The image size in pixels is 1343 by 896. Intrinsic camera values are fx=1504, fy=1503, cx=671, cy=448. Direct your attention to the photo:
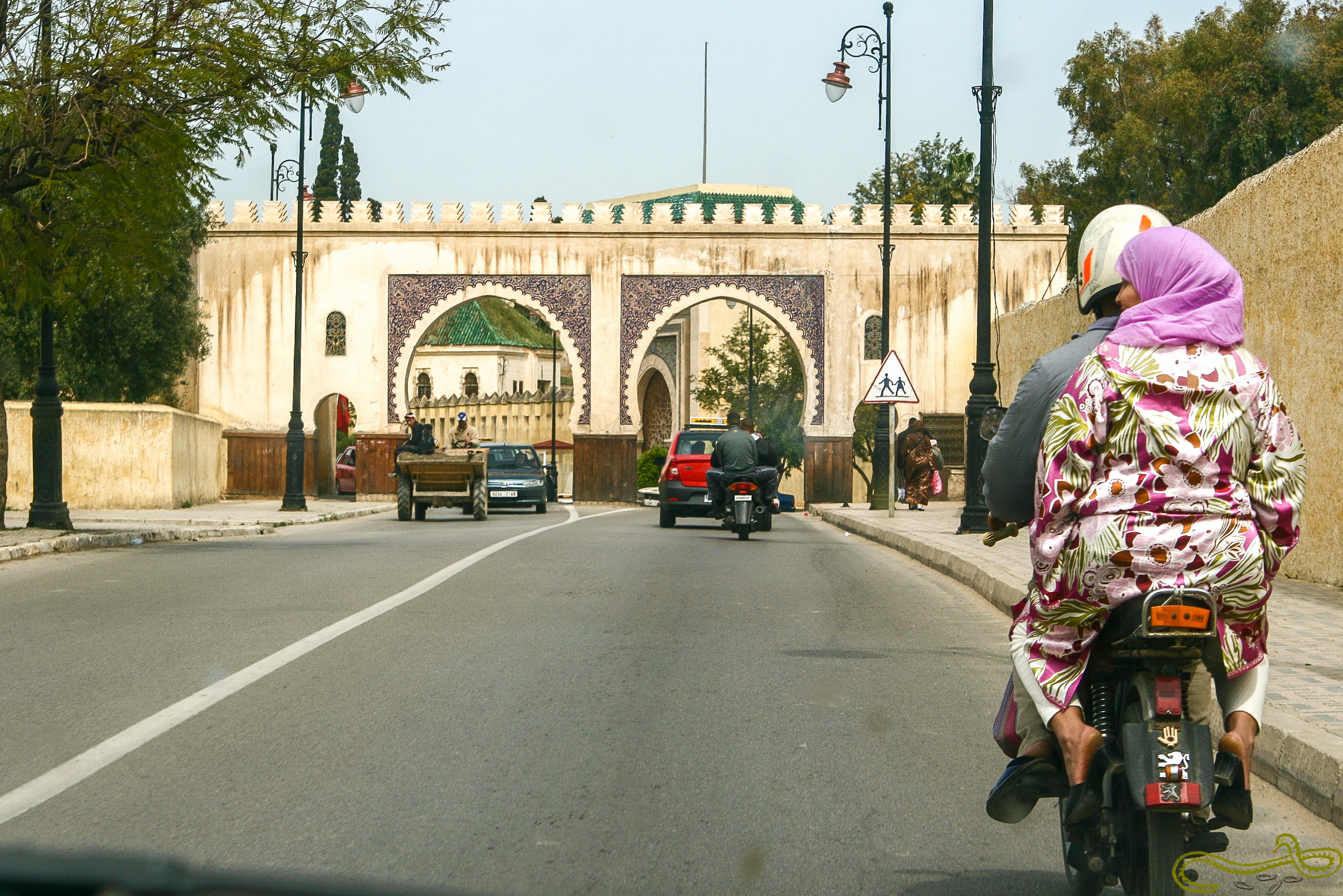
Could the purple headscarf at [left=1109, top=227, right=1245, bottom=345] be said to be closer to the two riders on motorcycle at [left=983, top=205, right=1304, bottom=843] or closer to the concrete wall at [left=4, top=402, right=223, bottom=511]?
the two riders on motorcycle at [left=983, top=205, right=1304, bottom=843]

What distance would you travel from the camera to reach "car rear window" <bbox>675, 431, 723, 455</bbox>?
23.3m

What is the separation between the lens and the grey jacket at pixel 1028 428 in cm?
376

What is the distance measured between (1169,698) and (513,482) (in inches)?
Result: 1074

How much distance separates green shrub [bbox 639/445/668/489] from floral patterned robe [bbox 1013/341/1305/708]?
4847cm

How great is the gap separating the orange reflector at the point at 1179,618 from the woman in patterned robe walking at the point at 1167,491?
0.11 meters

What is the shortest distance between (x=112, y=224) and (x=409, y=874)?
13829 mm

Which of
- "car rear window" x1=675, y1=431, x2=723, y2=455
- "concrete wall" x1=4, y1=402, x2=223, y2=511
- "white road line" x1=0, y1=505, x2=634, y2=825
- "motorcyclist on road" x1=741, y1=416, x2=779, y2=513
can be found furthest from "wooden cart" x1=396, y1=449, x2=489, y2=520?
"white road line" x1=0, y1=505, x2=634, y2=825

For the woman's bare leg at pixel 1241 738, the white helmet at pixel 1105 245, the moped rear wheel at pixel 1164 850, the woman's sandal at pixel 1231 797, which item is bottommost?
the moped rear wheel at pixel 1164 850

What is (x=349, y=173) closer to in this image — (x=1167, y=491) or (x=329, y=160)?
(x=329, y=160)

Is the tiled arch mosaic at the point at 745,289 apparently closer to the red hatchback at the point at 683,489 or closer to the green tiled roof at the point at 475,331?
the red hatchback at the point at 683,489

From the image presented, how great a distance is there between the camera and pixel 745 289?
1545 inches

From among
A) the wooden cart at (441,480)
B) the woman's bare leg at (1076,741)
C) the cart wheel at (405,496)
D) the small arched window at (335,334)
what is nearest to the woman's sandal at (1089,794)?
the woman's bare leg at (1076,741)

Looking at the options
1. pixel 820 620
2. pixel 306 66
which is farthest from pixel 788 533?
pixel 820 620

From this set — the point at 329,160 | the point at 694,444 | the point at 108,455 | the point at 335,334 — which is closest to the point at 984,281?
the point at 694,444
